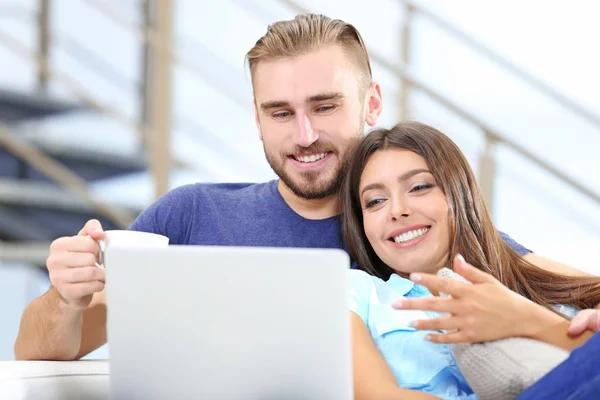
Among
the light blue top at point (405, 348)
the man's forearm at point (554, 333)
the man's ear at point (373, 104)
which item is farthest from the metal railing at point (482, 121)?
the man's forearm at point (554, 333)

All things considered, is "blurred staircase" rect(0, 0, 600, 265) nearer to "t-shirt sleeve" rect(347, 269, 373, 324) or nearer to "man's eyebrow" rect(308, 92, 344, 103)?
"man's eyebrow" rect(308, 92, 344, 103)

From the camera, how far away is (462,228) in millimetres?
1497

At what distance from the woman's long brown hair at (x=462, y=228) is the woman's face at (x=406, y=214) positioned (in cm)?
2

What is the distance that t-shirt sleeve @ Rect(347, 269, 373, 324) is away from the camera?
1.35 meters

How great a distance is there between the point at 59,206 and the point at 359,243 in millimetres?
1987

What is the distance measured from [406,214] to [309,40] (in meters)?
0.51

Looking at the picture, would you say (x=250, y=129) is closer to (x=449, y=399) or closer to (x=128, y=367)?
(x=449, y=399)

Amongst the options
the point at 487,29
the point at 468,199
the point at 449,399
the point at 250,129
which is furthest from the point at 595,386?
the point at 487,29

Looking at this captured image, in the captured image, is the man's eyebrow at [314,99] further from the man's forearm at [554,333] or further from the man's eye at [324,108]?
the man's forearm at [554,333]

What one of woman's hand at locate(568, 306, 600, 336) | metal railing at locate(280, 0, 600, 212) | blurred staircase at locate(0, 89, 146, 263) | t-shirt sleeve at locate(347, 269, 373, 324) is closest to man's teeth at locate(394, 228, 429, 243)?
t-shirt sleeve at locate(347, 269, 373, 324)

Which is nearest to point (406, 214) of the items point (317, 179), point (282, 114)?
point (317, 179)

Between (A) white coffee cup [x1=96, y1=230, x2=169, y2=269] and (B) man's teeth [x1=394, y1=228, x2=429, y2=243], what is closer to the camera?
(A) white coffee cup [x1=96, y1=230, x2=169, y2=269]

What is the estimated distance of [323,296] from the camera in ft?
2.81

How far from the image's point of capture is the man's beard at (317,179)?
171cm
